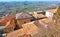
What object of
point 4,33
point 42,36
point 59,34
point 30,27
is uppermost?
point 59,34

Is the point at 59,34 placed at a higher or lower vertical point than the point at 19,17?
higher

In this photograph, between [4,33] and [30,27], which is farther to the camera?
[4,33]

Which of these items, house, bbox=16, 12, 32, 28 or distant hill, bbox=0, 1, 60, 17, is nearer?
house, bbox=16, 12, 32, 28

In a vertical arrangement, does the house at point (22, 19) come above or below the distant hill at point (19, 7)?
above

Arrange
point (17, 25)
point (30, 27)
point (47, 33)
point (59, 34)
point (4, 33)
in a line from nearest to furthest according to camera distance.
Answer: point (59, 34) → point (47, 33) → point (30, 27) → point (4, 33) → point (17, 25)

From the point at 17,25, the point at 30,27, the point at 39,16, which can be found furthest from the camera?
the point at 39,16

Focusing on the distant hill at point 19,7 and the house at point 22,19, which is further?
the distant hill at point 19,7

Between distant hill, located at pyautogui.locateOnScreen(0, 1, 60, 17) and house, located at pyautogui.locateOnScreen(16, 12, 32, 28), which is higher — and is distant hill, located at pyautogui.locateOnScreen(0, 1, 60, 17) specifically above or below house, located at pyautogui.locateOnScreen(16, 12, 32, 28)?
below

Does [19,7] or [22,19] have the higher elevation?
[22,19]

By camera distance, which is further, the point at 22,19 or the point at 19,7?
the point at 19,7

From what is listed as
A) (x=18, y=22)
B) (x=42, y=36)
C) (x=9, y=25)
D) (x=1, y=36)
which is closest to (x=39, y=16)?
(x=18, y=22)

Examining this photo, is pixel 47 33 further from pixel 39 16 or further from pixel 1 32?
pixel 39 16
